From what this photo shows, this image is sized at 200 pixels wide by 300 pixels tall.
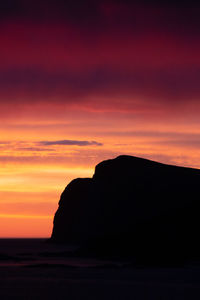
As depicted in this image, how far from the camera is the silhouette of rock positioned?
6375 cm

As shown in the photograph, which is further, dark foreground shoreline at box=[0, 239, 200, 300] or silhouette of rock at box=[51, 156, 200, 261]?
silhouette of rock at box=[51, 156, 200, 261]

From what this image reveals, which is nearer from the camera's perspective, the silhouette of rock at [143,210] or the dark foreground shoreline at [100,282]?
the dark foreground shoreline at [100,282]

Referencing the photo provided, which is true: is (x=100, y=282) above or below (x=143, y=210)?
below

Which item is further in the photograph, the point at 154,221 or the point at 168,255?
the point at 154,221

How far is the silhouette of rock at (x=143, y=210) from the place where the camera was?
209ft

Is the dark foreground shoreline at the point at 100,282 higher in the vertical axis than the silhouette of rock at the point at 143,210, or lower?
lower

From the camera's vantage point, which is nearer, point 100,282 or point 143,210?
point 100,282

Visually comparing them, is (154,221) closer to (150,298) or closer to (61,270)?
(61,270)

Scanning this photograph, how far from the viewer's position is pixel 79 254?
72125 millimetres

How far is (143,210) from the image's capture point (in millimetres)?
78062

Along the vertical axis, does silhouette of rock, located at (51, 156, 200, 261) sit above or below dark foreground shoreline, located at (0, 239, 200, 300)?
above

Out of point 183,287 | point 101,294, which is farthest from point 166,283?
point 101,294

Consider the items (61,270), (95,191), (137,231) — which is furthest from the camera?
(95,191)

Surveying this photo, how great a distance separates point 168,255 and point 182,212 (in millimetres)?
9068
